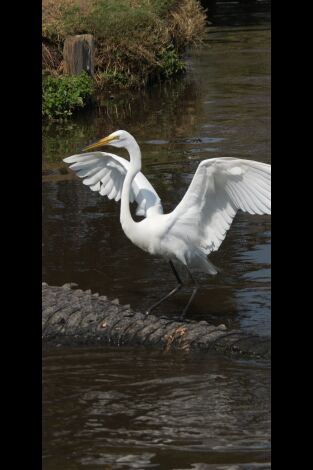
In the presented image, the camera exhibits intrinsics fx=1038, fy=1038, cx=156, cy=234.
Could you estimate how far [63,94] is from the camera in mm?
12812

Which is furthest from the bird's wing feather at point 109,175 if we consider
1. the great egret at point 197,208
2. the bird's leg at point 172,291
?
the bird's leg at point 172,291

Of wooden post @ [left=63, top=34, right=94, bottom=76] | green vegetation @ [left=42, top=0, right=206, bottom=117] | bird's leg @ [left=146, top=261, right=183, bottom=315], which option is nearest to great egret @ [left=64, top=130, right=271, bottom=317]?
bird's leg @ [left=146, top=261, right=183, bottom=315]

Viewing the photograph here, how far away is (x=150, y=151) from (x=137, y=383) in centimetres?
617

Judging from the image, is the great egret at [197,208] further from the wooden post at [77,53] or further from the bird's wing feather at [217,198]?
the wooden post at [77,53]

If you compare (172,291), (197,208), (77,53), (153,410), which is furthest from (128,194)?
(77,53)

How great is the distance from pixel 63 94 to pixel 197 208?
21.2ft

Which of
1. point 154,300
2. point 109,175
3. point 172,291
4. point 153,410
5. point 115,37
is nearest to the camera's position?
point 153,410

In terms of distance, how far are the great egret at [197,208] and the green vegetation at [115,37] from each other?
22.5 feet

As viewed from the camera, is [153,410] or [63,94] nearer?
[153,410]

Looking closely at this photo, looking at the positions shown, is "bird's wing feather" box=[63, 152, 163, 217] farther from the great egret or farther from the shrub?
the shrub

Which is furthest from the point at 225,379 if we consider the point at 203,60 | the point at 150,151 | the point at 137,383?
the point at 203,60

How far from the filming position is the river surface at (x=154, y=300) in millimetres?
4738

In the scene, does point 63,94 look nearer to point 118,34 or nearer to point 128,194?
point 118,34
